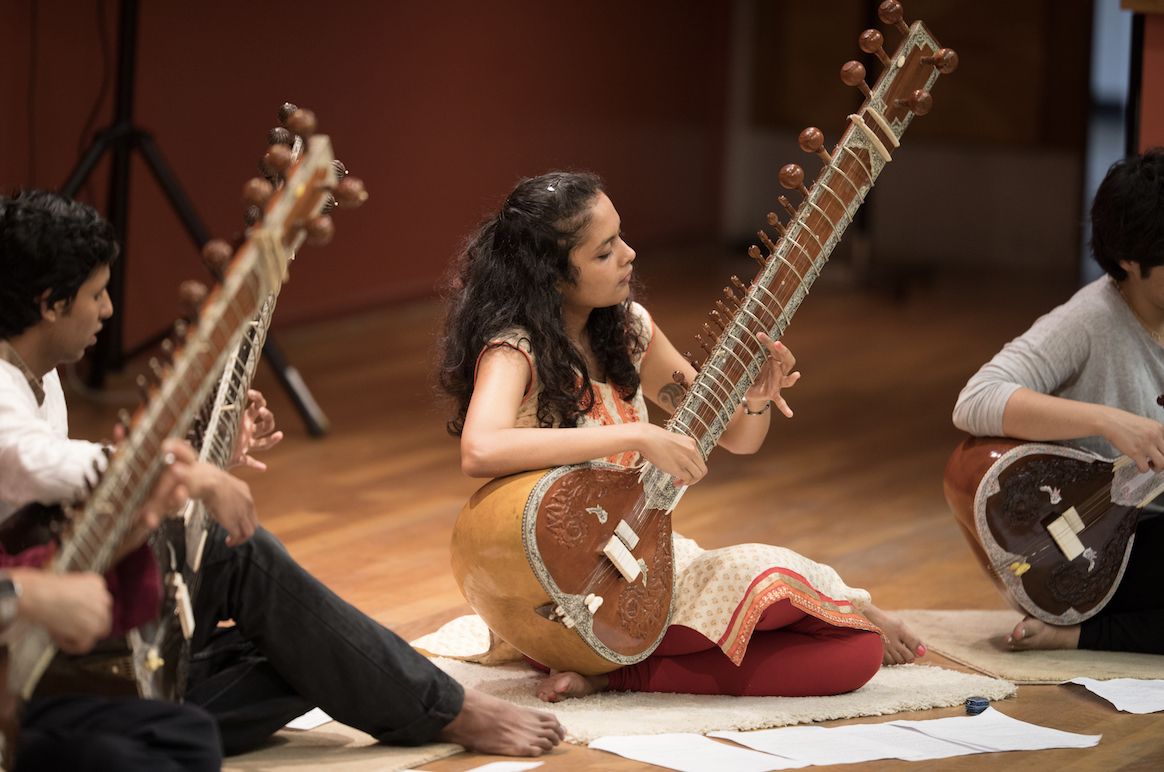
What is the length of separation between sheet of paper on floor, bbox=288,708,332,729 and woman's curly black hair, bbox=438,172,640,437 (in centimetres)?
60

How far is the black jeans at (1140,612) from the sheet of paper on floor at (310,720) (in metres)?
1.48

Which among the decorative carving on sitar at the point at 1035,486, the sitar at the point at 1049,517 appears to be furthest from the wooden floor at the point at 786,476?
the decorative carving on sitar at the point at 1035,486

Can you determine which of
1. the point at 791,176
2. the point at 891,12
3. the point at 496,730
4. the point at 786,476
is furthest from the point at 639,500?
the point at 786,476

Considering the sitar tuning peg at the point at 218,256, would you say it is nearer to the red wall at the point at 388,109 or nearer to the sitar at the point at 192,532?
the sitar at the point at 192,532

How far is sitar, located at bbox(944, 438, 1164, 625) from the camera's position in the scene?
2695 mm

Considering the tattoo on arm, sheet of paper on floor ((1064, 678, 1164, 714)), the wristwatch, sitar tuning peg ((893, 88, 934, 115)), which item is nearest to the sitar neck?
sitar tuning peg ((893, 88, 934, 115))

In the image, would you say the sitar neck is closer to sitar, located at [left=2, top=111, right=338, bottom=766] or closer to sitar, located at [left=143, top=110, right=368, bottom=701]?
sitar, located at [left=143, top=110, right=368, bottom=701]

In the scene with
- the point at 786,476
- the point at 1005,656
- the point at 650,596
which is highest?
the point at 650,596

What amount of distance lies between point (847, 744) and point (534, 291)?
0.93 meters

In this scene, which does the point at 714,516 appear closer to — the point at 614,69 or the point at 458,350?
the point at 458,350

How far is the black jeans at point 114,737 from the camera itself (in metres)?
1.71

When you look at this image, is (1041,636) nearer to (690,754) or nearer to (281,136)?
(690,754)

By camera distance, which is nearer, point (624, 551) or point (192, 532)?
point (192, 532)

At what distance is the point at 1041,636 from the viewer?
2.78 metres
